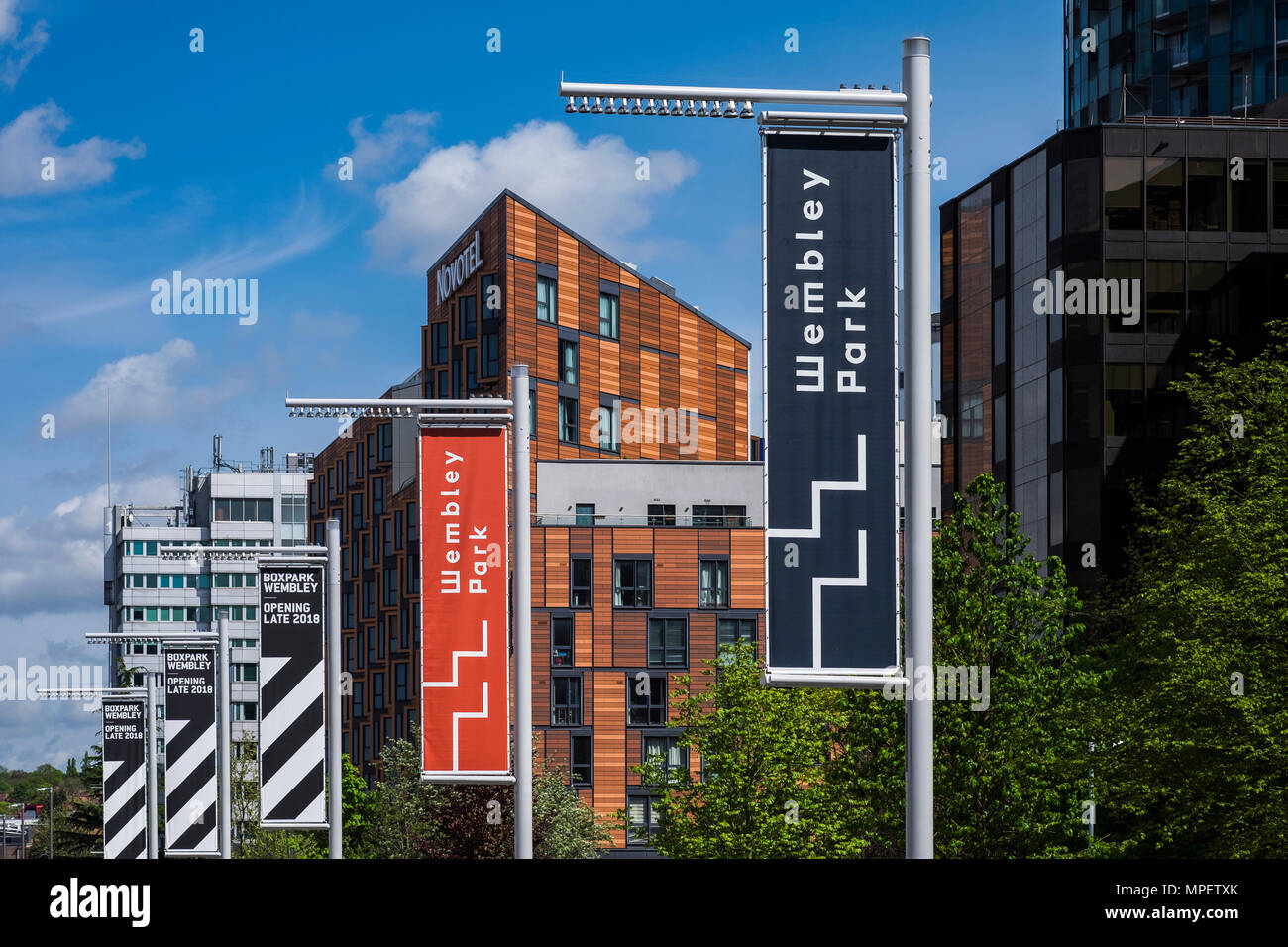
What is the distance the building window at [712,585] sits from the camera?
102 meters

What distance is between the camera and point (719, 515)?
108m

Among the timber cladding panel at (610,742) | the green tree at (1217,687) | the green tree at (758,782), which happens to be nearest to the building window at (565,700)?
the timber cladding panel at (610,742)

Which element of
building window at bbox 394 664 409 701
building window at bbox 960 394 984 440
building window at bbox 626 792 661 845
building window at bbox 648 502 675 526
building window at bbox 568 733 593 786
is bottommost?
building window at bbox 626 792 661 845

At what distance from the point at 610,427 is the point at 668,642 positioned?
1691 cm

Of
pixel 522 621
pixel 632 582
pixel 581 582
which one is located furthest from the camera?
pixel 632 582

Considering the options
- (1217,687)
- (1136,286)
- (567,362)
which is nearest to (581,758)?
(567,362)

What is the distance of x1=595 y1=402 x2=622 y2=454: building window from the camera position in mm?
111500

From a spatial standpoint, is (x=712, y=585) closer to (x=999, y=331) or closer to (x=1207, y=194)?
(x=999, y=331)

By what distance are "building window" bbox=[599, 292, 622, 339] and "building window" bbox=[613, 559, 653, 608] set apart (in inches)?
692

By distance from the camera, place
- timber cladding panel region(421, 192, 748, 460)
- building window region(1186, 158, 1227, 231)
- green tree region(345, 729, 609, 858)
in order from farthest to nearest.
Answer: timber cladding panel region(421, 192, 748, 460)
building window region(1186, 158, 1227, 231)
green tree region(345, 729, 609, 858)

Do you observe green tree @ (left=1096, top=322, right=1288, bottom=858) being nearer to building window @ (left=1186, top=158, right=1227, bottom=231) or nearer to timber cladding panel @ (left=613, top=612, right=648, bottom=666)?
building window @ (left=1186, top=158, right=1227, bottom=231)

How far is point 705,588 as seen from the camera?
101938mm

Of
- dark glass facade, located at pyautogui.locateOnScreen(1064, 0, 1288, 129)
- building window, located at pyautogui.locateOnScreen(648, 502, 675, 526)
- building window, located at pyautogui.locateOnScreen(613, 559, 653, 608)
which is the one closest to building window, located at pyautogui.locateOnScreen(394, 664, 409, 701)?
building window, located at pyautogui.locateOnScreen(648, 502, 675, 526)

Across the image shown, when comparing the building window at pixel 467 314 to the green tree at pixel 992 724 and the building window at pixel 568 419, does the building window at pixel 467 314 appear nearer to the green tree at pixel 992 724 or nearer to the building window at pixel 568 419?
the building window at pixel 568 419
